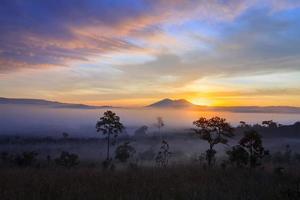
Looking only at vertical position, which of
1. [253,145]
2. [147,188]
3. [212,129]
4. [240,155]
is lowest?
[147,188]

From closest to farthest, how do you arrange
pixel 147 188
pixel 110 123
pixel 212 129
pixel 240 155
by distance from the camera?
pixel 147 188 → pixel 240 155 → pixel 212 129 → pixel 110 123

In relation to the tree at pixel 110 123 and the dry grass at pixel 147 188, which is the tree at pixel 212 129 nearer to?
the dry grass at pixel 147 188

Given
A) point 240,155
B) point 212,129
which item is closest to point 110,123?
point 212,129

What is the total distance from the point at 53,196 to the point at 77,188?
4.43 feet

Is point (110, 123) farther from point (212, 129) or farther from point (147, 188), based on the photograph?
point (147, 188)

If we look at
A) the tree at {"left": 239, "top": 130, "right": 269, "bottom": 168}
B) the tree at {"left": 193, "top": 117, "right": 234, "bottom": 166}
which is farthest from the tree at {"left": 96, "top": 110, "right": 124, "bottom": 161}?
the tree at {"left": 239, "top": 130, "right": 269, "bottom": 168}

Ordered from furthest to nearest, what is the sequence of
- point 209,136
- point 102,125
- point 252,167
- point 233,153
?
point 102,125 → point 209,136 → point 233,153 → point 252,167

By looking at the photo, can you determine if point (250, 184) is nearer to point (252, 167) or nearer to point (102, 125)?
point (252, 167)

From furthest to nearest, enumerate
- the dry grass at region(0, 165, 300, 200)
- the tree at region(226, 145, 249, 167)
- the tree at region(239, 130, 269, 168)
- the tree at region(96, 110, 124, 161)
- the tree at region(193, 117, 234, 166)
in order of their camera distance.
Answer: the tree at region(96, 110, 124, 161) < the tree at region(193, 117, 234, 166) < the tree at region(226, 145, 249, 167) < the tree at region(239, 130, 269, 168) < the dry grass at region(0, 165, 300, 200)

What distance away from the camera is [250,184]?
1506 centimetres

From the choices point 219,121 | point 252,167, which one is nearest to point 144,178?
point 252,167

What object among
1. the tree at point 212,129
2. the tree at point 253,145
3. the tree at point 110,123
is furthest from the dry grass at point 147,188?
the tree at point 110,123

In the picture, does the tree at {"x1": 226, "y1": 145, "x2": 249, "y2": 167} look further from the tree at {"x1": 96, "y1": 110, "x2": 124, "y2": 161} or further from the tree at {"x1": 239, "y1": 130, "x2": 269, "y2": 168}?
the tree at {"x1": 96, "y1": 110, "x2": 124, "y2": 161}

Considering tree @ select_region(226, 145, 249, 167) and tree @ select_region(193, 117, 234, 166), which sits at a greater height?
tree @ select_region(193, 117, 234, 166)
